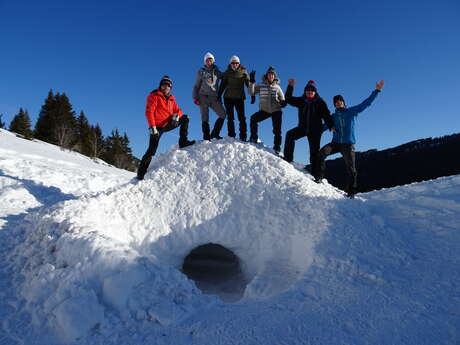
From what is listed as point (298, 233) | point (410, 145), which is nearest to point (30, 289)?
point (298, 233)

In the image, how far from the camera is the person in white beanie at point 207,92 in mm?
7172

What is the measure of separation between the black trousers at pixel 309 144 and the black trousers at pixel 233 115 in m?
1.24

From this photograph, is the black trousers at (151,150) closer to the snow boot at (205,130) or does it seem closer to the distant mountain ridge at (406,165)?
the snow boot at (205,130)

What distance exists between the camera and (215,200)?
614cm

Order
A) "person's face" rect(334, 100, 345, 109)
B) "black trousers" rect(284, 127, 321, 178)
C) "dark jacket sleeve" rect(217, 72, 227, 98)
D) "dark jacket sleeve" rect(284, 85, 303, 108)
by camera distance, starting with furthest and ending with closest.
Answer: "dark jacket sleeve" rect(217, 72, 227, 98), "dark jacket sleeve" rect(284, 85, 303, 108), "black trousers" rect(284, 127, 321, 178), "person's face" rect(334, 100, 345, 109)

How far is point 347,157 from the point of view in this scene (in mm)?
6535

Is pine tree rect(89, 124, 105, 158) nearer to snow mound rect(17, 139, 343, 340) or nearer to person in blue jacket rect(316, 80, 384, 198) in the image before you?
snow mound rect(17, 139, 343, 340)

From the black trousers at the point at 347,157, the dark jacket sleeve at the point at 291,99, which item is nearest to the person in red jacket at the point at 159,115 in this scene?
the dark jacket sleeve at the point at 291,99

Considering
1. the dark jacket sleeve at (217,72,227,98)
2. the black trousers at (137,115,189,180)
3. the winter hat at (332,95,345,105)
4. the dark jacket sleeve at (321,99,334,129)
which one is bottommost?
the black trousers at (137,115,189,180)

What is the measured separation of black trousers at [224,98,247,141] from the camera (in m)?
7.32

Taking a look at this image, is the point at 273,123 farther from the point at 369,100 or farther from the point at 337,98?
the point at 369,100

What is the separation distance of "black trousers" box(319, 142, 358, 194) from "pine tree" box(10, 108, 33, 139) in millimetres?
40408

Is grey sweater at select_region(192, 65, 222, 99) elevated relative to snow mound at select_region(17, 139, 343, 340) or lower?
elevated

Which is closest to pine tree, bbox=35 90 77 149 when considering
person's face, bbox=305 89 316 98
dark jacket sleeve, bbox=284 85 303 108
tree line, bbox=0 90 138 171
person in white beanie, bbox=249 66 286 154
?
tree line, bbox=0 90 138 171
